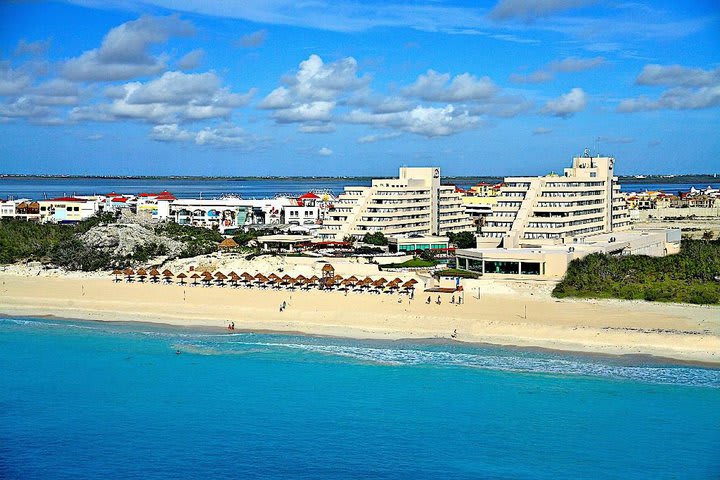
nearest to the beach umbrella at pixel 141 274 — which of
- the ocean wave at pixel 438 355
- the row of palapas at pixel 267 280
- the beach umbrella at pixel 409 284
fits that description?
the row of palapas at pixel 267 280

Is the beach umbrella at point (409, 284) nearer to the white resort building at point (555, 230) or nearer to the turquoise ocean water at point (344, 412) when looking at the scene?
the white resort building at point (555, 230)

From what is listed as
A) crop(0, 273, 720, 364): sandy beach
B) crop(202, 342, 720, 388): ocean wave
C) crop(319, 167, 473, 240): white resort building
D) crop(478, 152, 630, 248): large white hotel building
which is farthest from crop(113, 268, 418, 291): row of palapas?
crop(319, 167, 473, 240): white resort building

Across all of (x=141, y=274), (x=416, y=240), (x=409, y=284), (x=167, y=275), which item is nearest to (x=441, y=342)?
(x=409, y=284)

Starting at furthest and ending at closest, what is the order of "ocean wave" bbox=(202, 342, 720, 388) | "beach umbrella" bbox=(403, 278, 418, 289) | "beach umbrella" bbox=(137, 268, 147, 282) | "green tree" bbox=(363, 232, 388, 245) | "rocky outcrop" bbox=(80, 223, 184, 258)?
"green tree" bbox=(363, 232, 388, 245)
"rocky outcrop" bbox=(80, 223, 184, 258)
"beach umbrella" bbox=(137, 268, 147, 282)
"beach umbrella" bbox=(403, 278, 418, 289)
"ocean wave" bbox=(202, 342, 720, 388)

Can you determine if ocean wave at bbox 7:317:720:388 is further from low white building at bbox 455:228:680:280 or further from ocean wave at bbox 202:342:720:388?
A: low white building at bbox 455:228:680:280

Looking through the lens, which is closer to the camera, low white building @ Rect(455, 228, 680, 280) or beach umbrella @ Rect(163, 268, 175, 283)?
low white building @ Rect(455, 228, 680, 280)

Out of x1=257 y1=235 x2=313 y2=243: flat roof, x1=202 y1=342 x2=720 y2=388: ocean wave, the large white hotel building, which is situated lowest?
x1=202 y1=342 x2=720 y2=388: ocean wave

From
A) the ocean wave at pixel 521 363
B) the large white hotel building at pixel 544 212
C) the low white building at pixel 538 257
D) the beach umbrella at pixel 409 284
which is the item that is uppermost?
the large white hotel building at pixel 544 212

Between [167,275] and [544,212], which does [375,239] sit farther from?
[167,275]
